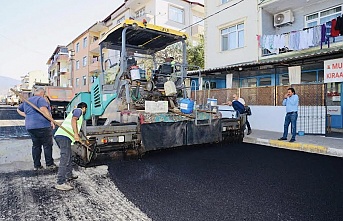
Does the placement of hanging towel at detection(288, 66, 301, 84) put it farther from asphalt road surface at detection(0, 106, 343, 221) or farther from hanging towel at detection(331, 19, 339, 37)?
asphalt road surface at detection(0, 106, 343, 221)

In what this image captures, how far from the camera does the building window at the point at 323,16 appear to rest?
11734mm

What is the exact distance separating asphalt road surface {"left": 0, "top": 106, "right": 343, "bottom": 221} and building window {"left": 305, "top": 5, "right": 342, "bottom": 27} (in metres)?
8.67

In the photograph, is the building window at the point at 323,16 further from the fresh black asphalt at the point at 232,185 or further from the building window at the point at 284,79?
the fresh black asphalt at the point at 232,185

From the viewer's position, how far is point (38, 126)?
4891mm

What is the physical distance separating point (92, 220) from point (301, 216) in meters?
2.36

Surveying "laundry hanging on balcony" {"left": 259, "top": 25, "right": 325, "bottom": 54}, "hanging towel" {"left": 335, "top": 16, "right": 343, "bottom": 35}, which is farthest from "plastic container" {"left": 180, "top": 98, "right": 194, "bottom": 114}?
"laundry hanging on balcony" {"left": 259, "top": 25, "right": 325, "bottom": 54}

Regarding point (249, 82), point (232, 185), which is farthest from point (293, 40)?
point (232, 185)

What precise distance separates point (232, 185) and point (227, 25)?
13077mm

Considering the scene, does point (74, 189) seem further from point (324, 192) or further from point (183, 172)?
point (324, 192)

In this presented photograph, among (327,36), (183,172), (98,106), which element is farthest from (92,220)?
(327,36)

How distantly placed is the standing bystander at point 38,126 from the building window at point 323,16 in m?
12.5

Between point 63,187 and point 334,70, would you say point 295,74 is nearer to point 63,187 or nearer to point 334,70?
point 334,70

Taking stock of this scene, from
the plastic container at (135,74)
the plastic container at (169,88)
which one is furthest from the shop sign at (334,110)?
the plastic container at (135,74)

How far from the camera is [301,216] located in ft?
9.92
